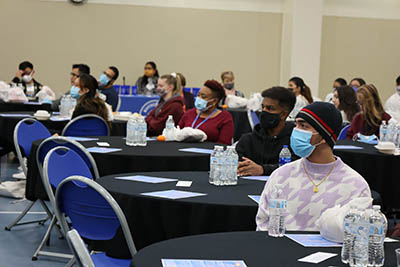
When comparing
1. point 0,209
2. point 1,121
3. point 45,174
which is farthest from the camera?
point 1,121

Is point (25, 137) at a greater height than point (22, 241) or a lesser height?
greater

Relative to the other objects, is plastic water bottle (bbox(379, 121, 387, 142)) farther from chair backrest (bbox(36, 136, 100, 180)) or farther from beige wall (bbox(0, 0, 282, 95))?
beige wall (bbox(0, 0, 282, 95))

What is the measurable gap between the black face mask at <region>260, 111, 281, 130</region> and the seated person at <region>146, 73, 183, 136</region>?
2769 millimetres

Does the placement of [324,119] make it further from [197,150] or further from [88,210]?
[197,150]

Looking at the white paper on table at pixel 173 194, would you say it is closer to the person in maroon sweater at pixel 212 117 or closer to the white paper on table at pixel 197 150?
the white paper on table at pixel 197 150

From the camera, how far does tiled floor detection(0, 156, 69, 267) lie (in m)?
4.49

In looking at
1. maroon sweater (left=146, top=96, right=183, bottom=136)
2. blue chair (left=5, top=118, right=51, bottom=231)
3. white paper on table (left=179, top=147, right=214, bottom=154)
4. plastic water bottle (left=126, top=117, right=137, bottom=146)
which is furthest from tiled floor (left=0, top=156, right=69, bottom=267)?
maroon sweater (left=146, top=96, right=183, bottom=136)

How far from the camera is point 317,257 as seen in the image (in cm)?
211

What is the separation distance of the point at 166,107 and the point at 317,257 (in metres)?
4.86

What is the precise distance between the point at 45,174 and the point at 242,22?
42.0ft

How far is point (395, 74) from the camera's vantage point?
1658cm

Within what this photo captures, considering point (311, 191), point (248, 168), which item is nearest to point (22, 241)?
point (248, 168)

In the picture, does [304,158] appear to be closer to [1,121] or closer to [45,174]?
[45,174]

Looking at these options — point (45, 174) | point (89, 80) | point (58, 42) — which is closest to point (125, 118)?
point (89, 80)
